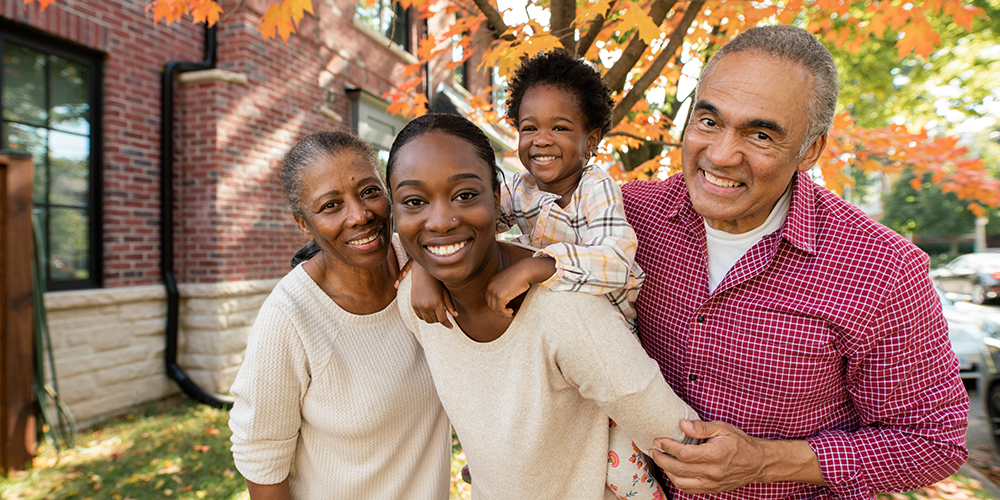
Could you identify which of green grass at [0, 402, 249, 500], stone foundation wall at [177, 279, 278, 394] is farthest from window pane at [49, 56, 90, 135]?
green grass at [0, 402, 249, 500]

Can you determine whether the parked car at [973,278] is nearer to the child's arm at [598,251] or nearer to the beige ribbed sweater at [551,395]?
the child's arm at [598,251]

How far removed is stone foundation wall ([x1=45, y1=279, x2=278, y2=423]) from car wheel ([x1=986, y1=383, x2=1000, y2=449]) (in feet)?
24.9

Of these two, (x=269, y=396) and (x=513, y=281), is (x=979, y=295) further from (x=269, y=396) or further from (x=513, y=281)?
(x=269, y=396)

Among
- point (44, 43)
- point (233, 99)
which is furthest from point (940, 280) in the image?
point (44, 43)

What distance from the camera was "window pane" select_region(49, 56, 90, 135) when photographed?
5.19m

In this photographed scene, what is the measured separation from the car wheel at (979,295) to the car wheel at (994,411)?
57.0ft

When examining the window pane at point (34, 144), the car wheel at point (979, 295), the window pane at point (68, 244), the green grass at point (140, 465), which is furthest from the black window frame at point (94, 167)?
the car wheel at point (979, 295)

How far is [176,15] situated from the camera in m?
3.55

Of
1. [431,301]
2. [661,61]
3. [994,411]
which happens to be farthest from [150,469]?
[994,411]

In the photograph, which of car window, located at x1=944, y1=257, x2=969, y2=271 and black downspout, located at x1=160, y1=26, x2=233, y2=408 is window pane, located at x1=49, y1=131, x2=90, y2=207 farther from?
car window, located at x1=944, y1=257, x2=969, y2=271

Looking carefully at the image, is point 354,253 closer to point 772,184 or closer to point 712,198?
point 712,198

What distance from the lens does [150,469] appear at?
442 centimetres

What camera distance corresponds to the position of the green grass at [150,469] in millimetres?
4090

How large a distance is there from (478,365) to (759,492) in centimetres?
97
